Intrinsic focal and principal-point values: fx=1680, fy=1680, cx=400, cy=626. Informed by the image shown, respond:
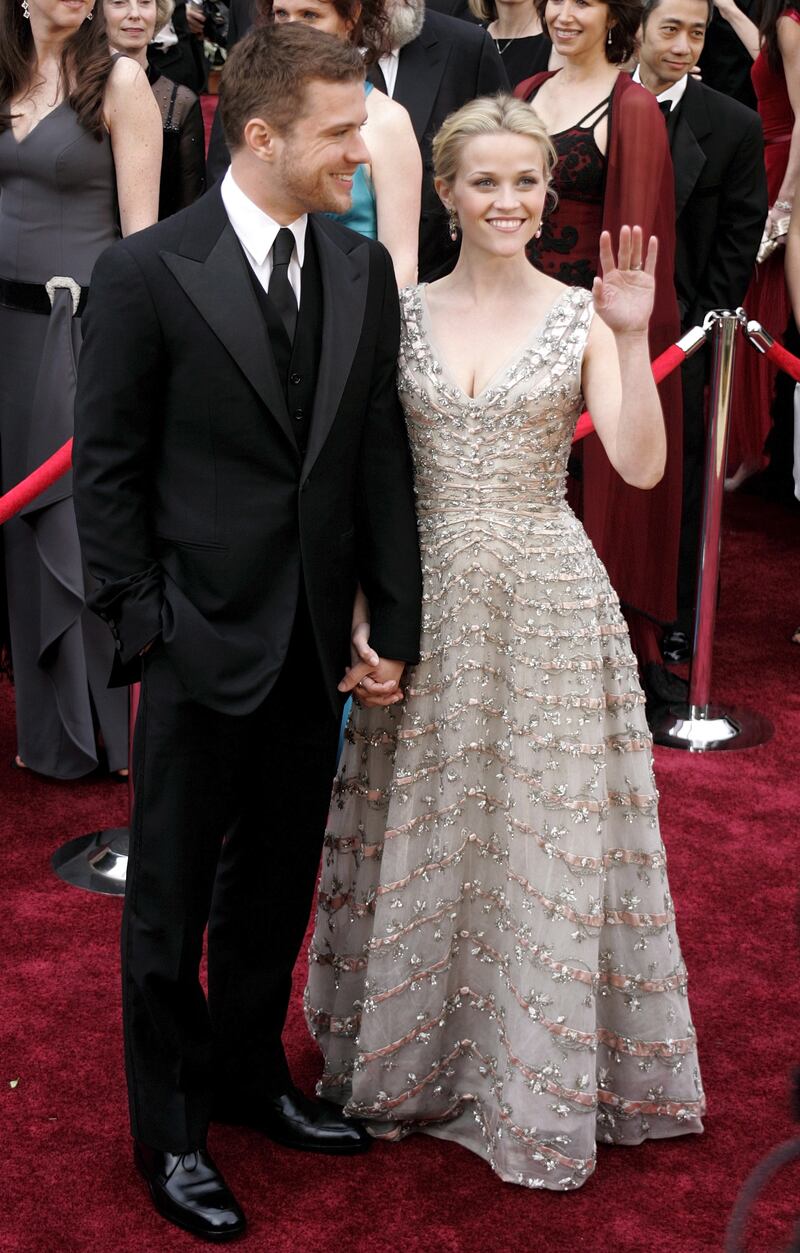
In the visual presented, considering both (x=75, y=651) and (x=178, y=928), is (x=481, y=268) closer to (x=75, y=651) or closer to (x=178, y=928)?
(x=178, y=928)

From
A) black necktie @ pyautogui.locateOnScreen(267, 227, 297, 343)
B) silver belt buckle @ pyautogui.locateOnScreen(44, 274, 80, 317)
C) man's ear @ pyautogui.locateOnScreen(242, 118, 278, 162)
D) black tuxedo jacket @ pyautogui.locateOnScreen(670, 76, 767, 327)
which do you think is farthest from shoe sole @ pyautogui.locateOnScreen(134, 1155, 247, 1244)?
black tuxedo jacket @ pyautogui.locateOnScreen(670, 76, 767, 327)

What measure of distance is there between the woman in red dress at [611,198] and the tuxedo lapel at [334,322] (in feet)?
6.49

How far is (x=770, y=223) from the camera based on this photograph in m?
5.83

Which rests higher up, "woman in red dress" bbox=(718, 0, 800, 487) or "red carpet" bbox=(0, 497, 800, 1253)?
"woman in red dress" bbox=(718, 0, 800, 487)

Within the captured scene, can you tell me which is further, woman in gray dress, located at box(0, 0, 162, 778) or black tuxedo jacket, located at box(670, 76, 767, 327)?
black tuxedo jacket, located at box(670, 76, 767, 327)

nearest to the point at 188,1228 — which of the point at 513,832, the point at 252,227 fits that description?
the point at 513,832

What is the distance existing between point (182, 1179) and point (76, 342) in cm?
228

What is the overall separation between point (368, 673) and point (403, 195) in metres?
1.28

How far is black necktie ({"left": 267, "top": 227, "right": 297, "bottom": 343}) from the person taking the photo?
2.60m

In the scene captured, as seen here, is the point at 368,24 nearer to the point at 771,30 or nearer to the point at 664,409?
the point at 664,409

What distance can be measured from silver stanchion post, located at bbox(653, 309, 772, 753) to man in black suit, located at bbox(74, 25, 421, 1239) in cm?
217

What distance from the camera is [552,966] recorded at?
9.41 ft

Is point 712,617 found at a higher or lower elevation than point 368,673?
lower

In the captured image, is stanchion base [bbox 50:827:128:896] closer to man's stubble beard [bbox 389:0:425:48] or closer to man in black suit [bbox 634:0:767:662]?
man's stubble beard [bbox 389:0:425:48]
